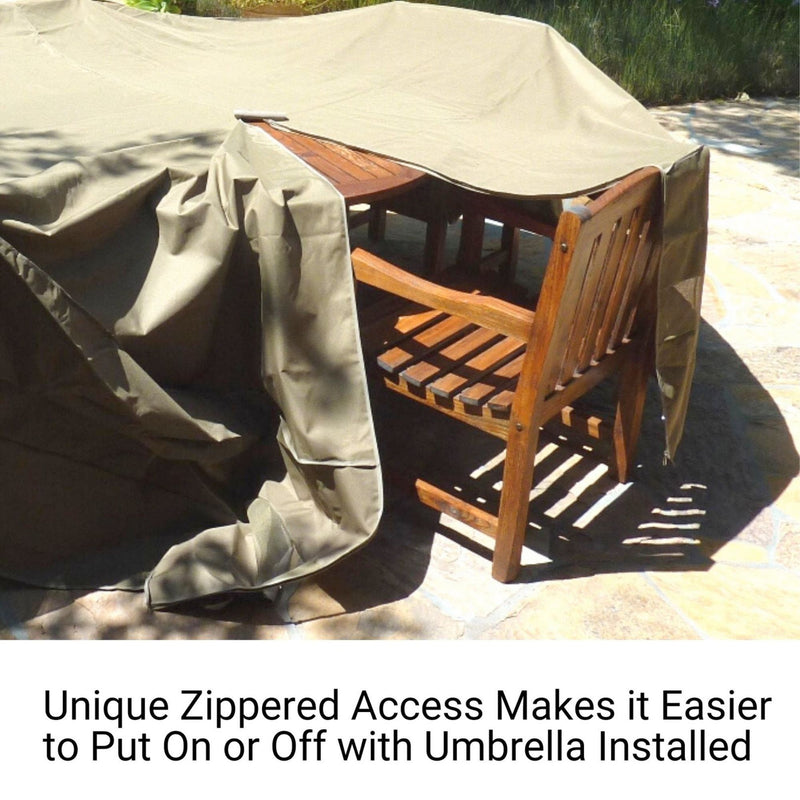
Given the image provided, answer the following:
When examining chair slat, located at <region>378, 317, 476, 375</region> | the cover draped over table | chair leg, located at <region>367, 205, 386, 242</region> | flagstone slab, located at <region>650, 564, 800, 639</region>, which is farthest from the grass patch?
flagstone slab, located at <region>650, 564, 800, 639</region>

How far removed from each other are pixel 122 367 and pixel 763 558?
189 cm

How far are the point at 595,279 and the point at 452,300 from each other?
0.36 m

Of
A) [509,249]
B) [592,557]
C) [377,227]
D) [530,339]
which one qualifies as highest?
[530,339]

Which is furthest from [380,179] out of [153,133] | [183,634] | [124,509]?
[183,634]

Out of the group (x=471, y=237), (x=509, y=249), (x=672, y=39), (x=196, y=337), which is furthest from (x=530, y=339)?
(x=672, y=39)

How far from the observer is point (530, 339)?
8.39ft

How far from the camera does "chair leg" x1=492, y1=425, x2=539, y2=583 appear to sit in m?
2.68

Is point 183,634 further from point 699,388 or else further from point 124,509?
point 699,388

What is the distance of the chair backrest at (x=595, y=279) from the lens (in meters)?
2.41

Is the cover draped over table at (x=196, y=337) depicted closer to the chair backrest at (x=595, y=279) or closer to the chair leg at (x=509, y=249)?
the chair backrest at (x=595, y=279)

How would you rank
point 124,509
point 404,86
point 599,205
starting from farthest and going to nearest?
point 404,86 → point 124,509 → point 599,205

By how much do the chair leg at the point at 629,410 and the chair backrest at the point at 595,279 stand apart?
16cm

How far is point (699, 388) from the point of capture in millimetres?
3949

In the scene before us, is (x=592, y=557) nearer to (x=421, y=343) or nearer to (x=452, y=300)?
(x=421, y=343)
